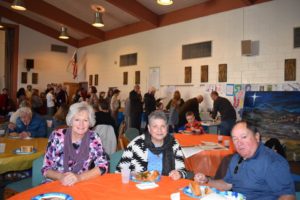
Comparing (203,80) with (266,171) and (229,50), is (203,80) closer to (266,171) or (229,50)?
(229,50)

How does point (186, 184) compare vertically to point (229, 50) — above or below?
below

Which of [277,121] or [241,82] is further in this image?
[241,82]

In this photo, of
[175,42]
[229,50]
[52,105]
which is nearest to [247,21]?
[229,50]

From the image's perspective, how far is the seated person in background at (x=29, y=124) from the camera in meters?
4.13

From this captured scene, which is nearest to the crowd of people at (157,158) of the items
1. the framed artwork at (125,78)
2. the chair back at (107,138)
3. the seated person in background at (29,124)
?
the chair back at (107,138)

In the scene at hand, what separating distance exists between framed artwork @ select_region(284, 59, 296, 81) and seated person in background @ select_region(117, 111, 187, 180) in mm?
5135

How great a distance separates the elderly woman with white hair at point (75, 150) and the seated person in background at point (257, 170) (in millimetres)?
1084

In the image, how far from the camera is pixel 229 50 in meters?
7.97

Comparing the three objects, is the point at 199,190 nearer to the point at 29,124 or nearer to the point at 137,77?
the point at 29,124

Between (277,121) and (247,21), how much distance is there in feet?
10.0

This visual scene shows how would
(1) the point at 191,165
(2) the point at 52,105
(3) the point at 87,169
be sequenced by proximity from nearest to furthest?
(3) the point at 87,169 → (1) the point at 191,165 → (2) the point at 52,105

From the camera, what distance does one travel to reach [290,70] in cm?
665

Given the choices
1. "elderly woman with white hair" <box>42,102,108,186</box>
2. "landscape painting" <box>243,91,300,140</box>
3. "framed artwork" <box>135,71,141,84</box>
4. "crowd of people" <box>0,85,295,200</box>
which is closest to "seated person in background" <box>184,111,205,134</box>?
"landscape painting" <box>243,91,300,140</box>

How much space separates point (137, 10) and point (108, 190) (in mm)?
8287
